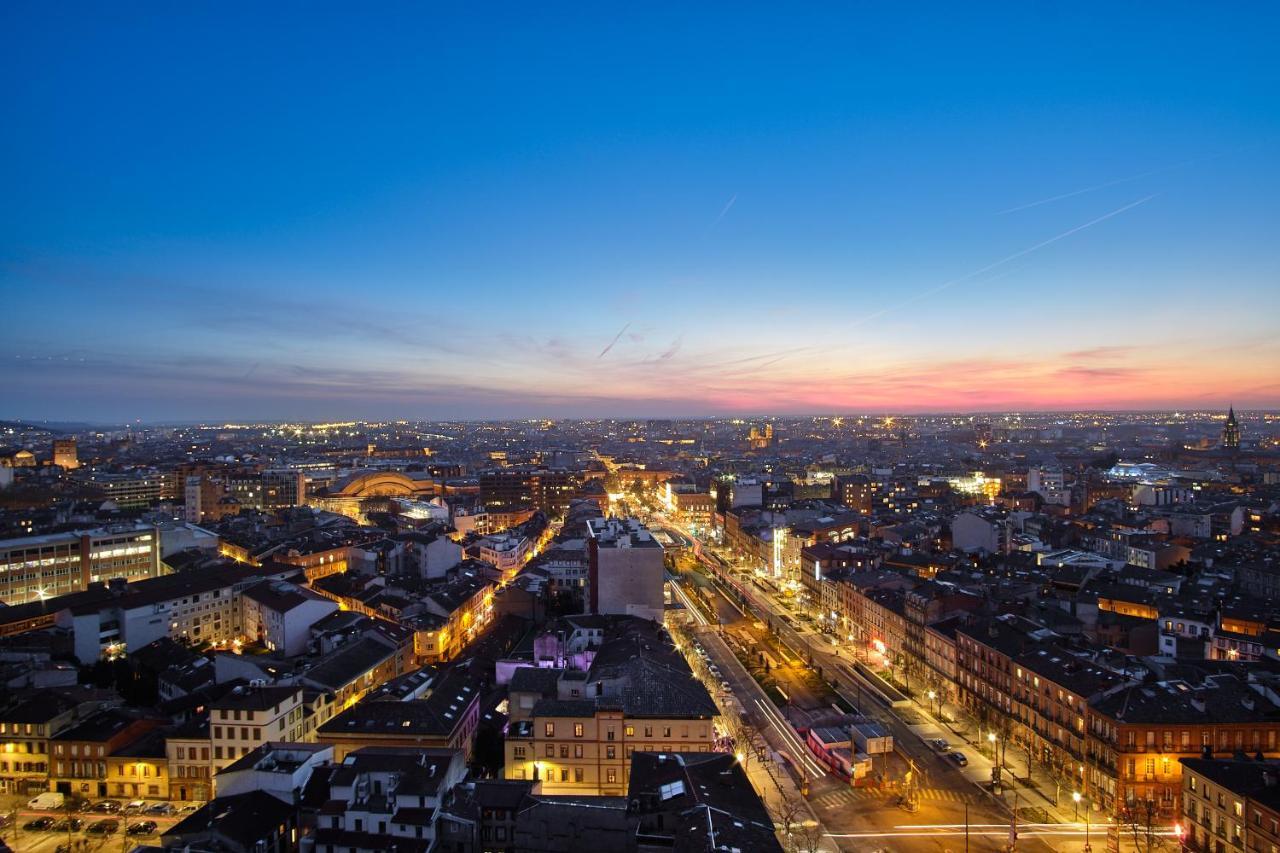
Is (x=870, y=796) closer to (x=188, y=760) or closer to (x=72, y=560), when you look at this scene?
(x=188, y=760)

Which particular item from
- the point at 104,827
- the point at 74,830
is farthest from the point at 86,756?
the point at 104,827

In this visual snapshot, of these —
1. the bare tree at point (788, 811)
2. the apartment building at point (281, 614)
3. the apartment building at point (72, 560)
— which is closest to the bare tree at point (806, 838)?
the bare tree at point (788, 811)

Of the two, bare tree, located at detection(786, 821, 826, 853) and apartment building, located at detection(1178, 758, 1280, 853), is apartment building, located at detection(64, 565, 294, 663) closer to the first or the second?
bare tree, located at detection(786, 821, 826, 853)

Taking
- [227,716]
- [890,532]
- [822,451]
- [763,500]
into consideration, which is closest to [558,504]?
[763,500]

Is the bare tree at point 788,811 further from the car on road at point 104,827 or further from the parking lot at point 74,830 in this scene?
the car on road at point 104,827

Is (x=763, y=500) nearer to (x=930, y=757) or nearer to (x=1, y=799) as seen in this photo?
(x=930, y=757)

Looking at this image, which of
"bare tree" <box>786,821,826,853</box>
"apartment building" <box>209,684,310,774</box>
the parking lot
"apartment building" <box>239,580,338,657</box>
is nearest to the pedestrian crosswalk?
"bare tree" <box>786,821,826,853</box>
